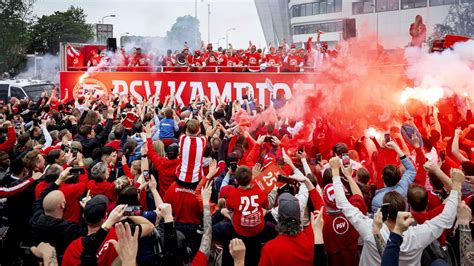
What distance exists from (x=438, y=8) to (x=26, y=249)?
23356mm

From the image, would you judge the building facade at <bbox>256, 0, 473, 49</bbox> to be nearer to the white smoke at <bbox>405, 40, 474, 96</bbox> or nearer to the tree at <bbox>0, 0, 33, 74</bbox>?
the white smoke at <bbox>405, 40, 474, 96</bbox>

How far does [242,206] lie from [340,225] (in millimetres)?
952

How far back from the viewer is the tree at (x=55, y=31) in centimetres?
5238

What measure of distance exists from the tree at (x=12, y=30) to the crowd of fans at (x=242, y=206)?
131ft

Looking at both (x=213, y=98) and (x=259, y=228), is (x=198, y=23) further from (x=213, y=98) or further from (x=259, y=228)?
(x=259, y=228)

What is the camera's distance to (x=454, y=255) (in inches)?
183

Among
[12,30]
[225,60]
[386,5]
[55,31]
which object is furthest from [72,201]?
[55,31]

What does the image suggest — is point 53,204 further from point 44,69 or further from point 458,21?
point 44,69

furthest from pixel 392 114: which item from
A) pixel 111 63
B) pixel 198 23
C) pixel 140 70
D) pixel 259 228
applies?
pixel 198 23

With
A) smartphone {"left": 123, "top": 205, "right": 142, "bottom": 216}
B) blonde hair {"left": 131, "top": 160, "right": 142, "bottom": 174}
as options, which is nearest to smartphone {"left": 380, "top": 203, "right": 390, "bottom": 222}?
smartphone {"left": 123, "top": 205, "right": 142, "bottom": 216}

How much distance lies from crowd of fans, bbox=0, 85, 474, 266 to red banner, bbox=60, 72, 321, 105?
7.49 m

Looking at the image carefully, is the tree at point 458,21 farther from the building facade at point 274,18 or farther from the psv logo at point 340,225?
the building facade at point 274,18

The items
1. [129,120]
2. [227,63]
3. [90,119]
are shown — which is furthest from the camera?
[227,63]

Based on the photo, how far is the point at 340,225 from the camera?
4.82 m
